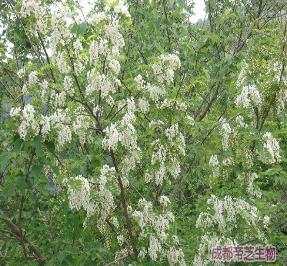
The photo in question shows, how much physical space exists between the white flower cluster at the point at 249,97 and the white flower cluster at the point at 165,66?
0.81 m

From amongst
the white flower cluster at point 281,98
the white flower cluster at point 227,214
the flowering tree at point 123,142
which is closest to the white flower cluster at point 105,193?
the flowering tree at point 123,142

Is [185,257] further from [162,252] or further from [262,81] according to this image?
[262,81]

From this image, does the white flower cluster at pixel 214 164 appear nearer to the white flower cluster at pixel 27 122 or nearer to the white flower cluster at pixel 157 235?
the white flower cluster at pixel 157 235

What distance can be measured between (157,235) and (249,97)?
186cm

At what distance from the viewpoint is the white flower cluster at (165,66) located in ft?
16.4

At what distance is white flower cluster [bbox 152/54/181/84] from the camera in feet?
16.4

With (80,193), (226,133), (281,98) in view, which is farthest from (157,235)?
(281,98)

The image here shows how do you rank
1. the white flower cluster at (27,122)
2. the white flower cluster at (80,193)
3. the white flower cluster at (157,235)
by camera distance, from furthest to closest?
1. the white flower cluster at (157,235)
2. the white flower cluster at (80,193)
3. the white flower cluster at (27,122)

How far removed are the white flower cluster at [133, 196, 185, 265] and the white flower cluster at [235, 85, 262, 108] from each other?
150 centimetres

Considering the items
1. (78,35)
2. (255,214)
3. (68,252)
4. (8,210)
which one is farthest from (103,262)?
(78,35)

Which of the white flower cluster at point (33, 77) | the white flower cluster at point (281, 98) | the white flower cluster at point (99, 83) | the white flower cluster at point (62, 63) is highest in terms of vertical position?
the white flower cluster at point (62, 63)

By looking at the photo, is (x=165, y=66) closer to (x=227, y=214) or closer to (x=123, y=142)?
(x=123, y=142)

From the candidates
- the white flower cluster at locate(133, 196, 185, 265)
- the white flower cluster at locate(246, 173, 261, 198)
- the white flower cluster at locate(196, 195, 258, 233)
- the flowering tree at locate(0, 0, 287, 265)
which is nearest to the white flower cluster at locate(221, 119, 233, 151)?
the flowering tree at locate(0, 0, 287, 265)

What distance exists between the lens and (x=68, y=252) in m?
4.93
